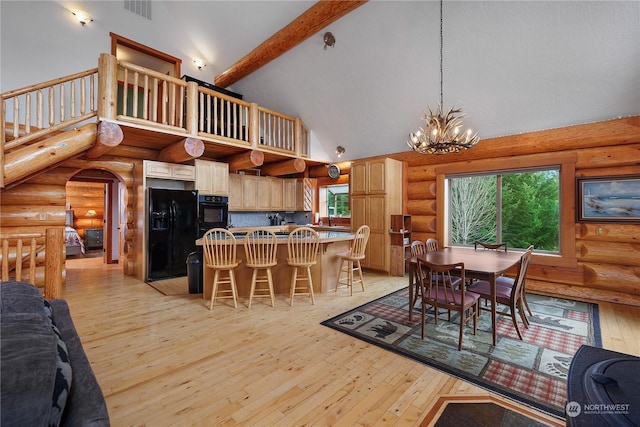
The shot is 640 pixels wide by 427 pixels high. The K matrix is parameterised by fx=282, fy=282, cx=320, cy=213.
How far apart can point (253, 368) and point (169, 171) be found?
4331 millimetres

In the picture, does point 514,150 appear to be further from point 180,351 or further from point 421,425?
point 180,351

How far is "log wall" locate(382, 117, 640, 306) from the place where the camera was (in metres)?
3.73

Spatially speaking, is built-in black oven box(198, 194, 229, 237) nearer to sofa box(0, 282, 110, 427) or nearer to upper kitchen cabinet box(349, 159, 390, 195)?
upper kitchen cabinet box(349, 159, 390, 195)

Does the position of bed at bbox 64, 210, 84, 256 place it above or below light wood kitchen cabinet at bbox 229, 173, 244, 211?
below

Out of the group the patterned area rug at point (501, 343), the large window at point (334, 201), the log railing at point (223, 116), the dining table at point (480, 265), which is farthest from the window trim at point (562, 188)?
the log railing at point (223, 116)

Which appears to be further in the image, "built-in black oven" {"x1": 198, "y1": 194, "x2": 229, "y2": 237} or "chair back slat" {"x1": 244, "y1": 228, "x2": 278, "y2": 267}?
"built-in black oven" {"x1": 198, "y1": 194, "x2": 229, "y2": 237}

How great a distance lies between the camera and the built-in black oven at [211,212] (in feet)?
18.4

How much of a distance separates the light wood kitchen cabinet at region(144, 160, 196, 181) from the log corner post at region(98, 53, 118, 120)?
4.47ft

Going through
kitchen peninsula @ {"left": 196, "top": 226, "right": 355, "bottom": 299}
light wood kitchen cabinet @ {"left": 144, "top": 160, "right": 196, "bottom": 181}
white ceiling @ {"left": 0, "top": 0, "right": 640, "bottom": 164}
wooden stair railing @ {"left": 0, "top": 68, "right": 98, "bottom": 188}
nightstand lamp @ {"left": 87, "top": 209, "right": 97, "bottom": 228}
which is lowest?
kitchen peninsula @ {"left": 196, "top": 226, "right": 355, "bottom": 299}

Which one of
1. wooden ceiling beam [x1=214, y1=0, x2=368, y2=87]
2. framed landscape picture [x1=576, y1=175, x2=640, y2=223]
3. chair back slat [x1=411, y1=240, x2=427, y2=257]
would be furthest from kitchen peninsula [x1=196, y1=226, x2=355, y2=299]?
framed landscape picture [x1=576, y1=175, x2=640, y2=223]

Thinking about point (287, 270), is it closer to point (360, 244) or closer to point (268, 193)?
point (360, 244)

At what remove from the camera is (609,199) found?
152 inches

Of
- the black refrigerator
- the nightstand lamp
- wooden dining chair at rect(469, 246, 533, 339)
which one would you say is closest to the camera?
wooden dining chair at rect(469, 246, 533, 339)

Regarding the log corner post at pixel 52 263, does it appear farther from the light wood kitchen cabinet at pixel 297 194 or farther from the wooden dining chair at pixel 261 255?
the light wood kitchen cabinet at pixel 297 194
